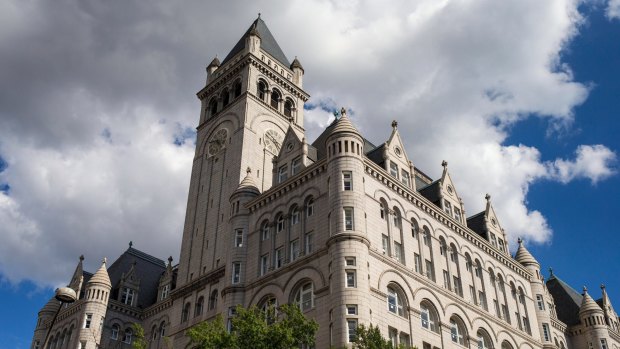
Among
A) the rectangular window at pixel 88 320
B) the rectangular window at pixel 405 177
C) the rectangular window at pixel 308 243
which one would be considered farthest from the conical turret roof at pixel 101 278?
the rectangular window at pixel 405 177

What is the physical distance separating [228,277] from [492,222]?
30318 mm

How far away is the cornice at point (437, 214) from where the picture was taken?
5503 cm

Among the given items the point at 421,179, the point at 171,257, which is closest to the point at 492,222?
the point at 421,179

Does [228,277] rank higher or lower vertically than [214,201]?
lower

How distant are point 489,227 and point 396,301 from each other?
73.1 feet

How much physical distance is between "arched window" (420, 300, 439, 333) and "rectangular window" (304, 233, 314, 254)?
1013 cm

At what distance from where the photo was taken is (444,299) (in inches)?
2156

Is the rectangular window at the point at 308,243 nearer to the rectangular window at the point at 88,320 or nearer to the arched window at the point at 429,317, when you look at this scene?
the arched window at the point at 429,317

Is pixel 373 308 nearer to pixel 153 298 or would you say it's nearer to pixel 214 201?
pixel 214 201

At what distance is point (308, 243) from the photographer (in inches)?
2057

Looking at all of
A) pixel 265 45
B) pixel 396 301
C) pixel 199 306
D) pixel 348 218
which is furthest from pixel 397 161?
pixel 265 45

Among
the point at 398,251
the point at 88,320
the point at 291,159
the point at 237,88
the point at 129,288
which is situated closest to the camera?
the point at 398,251

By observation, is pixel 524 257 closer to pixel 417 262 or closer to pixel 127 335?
pixel 417 262

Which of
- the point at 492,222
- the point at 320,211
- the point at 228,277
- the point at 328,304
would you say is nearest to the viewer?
the point at 328,304
